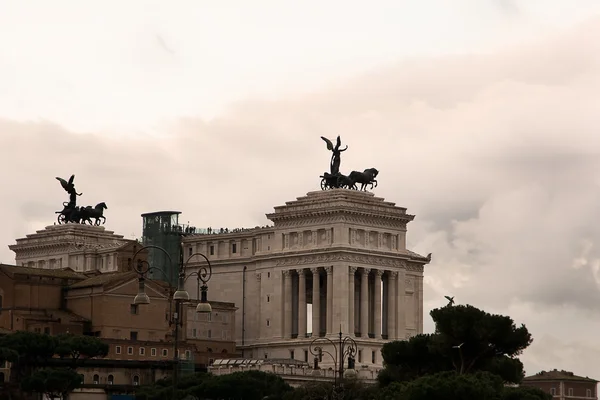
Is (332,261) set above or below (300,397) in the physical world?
above

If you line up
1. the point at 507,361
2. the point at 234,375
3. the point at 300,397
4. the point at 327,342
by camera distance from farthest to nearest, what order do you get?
the point at 327,342 < the point at 234,375 < the point at 300,397 < the point at 507,361

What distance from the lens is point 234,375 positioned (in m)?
178


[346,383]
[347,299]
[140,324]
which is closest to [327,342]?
[347,299]

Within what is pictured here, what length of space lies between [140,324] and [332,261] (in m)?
21.0

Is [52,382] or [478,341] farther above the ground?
[478,341]

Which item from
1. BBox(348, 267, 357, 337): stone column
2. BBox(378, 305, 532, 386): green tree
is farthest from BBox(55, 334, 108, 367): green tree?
BBox(378, 305, 532, 386): green tree

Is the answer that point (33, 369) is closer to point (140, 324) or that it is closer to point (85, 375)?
point (85, 375)

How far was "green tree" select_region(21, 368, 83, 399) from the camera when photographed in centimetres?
17550

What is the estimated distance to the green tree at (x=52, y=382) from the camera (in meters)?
176

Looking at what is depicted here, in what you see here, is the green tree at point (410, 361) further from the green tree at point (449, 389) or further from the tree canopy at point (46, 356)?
the tree canopy at point (46, 356)

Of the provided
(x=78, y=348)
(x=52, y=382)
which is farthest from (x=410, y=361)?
(x=78, y=348)

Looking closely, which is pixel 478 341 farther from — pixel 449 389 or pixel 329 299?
pixel 329 299

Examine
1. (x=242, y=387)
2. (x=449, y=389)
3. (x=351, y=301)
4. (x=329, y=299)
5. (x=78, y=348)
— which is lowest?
(x=449, y=389)

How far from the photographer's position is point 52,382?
17562cm
